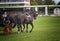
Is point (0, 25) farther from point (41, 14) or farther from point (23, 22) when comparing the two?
point (41, 14)

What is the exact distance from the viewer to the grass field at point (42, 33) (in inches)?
35.9

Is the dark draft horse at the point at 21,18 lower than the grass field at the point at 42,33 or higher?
higher

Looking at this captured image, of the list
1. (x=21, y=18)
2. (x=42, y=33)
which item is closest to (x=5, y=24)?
(x=21, y=18)

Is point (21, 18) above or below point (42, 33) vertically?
above

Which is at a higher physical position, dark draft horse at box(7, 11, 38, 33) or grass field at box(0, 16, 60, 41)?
dark draft horse at box(7, 11, 38, 33)

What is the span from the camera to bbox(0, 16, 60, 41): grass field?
2.99 feet

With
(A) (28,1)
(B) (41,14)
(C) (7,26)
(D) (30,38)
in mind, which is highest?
(A) (28,1)

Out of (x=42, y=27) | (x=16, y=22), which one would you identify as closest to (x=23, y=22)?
(x=16, y=22)

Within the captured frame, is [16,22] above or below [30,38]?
above

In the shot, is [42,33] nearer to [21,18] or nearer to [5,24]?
[21,18]

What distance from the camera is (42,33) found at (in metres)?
0.94

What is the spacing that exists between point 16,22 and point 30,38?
0.20 m

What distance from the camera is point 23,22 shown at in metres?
0.97

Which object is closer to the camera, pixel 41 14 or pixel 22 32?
pixel 41 14
